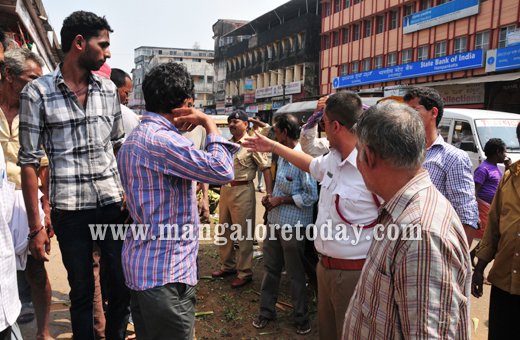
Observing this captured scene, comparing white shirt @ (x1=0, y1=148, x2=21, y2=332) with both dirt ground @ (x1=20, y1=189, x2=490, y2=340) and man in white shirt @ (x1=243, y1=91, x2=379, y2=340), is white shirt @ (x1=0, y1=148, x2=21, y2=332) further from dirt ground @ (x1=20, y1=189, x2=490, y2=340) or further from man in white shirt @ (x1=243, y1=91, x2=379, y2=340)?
dirt ground @ (x1=20, y1=189, x2=490, y2=340)

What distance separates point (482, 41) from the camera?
72.1ft

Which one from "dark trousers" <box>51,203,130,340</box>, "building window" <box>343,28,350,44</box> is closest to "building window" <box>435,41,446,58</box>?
"building window" <box>343,28,350,44</box>

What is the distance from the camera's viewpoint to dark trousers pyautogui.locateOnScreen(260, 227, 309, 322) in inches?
151

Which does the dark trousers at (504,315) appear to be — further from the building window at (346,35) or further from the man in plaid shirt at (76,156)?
the building window at (346,35)

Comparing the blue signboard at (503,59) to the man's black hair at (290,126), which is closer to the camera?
the man's black hair at (290,126)

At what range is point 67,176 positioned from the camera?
2410mm

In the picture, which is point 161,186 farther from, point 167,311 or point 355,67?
point 355,67

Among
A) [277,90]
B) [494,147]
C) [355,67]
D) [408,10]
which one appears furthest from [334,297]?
[277,90]

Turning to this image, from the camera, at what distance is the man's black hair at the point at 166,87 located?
2.00m

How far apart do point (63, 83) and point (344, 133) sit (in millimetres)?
1832

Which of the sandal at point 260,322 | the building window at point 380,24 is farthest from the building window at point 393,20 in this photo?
the sandal at point 260,322

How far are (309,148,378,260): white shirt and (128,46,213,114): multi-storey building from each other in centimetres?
7770

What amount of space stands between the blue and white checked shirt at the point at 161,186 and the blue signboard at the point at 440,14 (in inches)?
987

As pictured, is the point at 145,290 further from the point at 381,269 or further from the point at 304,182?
the point at 304,182
